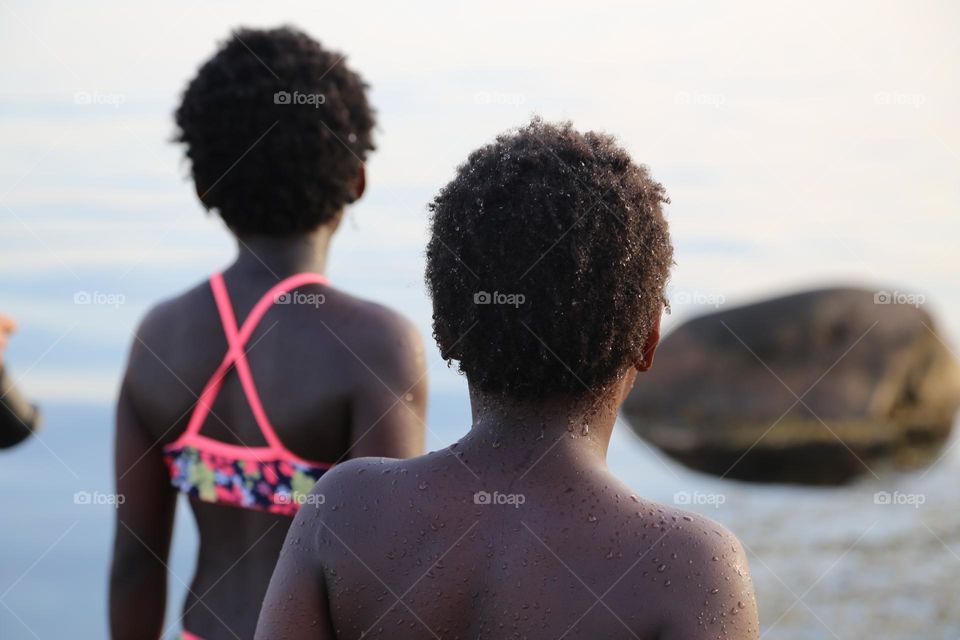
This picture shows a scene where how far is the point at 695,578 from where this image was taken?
1.58 meters

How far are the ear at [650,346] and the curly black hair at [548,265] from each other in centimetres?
2

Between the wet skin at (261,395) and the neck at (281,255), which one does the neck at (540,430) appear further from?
the neck at (281,255)

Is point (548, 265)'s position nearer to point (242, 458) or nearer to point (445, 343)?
point (445, 343)

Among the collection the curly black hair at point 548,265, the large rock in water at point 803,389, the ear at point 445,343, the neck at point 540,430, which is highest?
the curly black hair at point 548,265

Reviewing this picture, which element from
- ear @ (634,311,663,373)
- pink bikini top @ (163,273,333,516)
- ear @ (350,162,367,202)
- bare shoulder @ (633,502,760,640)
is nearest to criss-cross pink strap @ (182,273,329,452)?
pink bikini top @ (163,273,333,516)

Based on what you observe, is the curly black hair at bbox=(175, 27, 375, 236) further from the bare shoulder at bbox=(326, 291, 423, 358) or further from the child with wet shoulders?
the child with wet shoulders

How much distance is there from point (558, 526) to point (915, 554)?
9669 mm

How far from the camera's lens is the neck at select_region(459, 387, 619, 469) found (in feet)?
5.46

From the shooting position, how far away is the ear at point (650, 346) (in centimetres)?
172

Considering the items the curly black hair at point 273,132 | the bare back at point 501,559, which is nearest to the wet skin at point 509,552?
the bare back at point 501,559

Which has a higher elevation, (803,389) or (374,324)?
(374,324)

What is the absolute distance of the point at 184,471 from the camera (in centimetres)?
278

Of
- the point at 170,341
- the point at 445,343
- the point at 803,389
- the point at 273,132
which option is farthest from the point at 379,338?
the point at 803,389

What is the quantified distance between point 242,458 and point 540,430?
1180 mm
